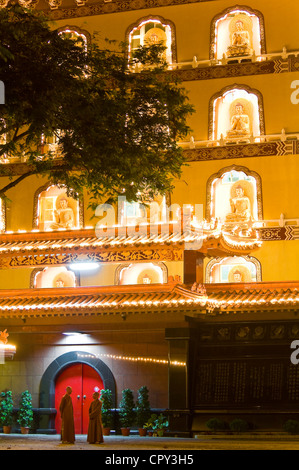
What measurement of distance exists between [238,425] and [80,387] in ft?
17.2

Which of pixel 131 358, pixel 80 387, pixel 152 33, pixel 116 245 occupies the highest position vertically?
pixel 152 33

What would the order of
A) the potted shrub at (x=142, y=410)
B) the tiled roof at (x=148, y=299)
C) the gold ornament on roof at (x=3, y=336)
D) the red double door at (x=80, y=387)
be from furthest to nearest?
the red double door at (x=80, y=387), the potted shrub at (x=142, y=410), the gold ornament on roof at (x=3, y=336), the tiled roof at (x=148, y=299)

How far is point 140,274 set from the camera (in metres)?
28.1

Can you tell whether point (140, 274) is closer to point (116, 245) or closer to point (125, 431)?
point (116, 245)

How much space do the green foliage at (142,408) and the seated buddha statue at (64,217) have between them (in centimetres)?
687

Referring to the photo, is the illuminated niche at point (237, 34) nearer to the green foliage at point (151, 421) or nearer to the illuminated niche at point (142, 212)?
the illuminated niche at point (142, 212)

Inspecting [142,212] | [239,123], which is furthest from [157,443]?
[239,123]

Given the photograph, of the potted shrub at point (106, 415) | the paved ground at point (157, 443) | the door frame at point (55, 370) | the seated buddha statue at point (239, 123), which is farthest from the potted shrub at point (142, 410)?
the seated buddha statue at point (239, 123)

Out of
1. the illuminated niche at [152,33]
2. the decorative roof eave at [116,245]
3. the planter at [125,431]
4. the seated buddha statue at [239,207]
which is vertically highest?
the illuminated niche at [152,33]

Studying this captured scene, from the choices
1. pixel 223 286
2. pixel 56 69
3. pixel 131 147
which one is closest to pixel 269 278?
pixel 223 286

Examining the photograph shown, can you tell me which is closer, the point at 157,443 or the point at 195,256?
the point at 157,443

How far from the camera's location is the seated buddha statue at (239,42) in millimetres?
28531
